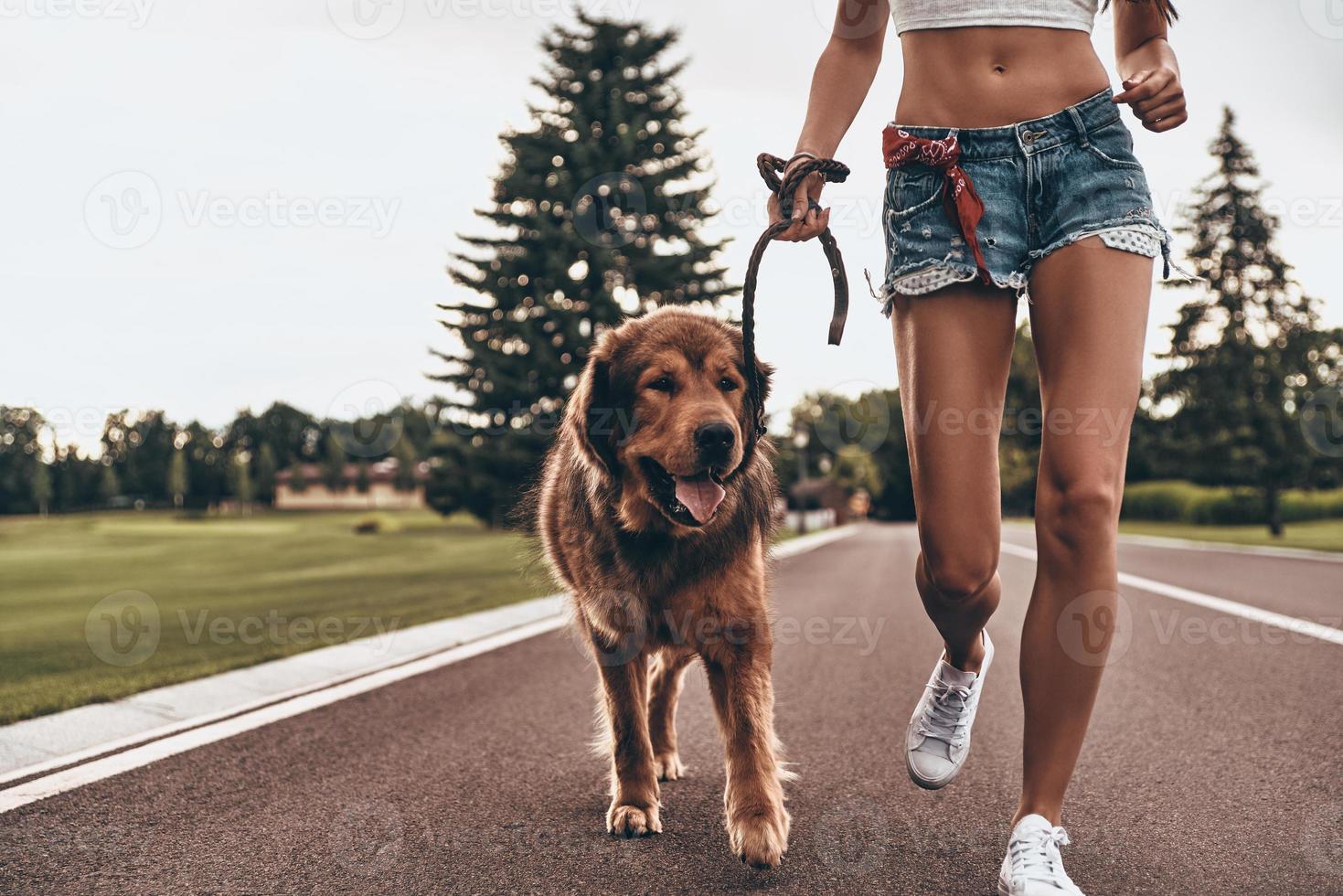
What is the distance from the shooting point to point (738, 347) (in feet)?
11.4

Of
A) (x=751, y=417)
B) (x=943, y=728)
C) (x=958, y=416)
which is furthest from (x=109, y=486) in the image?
(x=958, y=416)

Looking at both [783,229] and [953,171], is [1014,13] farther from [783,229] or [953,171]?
[783,229]

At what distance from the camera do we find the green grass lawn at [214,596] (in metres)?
6.64

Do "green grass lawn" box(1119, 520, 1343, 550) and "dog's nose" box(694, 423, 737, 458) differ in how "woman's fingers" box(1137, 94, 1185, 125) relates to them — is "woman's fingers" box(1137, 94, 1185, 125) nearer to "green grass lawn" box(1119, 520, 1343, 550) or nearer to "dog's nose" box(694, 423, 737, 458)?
"dog's nose" box(694, 423, 737, 458)

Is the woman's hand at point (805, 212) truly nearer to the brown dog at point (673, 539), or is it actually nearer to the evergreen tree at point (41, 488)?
the brown dog at point (673, 539)

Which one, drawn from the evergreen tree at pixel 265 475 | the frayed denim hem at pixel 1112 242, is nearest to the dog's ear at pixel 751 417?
the frayed denim hem at pixel 1112 242

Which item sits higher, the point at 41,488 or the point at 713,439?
the point at 713,439

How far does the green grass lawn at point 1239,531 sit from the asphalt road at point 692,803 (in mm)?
22897

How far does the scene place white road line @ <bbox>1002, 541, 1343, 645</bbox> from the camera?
722cm

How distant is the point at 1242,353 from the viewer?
116ft

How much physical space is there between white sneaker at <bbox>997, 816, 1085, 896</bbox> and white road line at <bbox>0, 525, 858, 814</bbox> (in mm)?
1921

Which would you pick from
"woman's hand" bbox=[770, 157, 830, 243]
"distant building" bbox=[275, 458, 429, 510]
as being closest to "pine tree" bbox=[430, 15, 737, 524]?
"woman's hand" bbox=[770, 157, 830, 243]

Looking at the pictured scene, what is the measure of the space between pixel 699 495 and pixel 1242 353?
38.2 m

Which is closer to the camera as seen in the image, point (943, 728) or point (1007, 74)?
point (1007, 74)
